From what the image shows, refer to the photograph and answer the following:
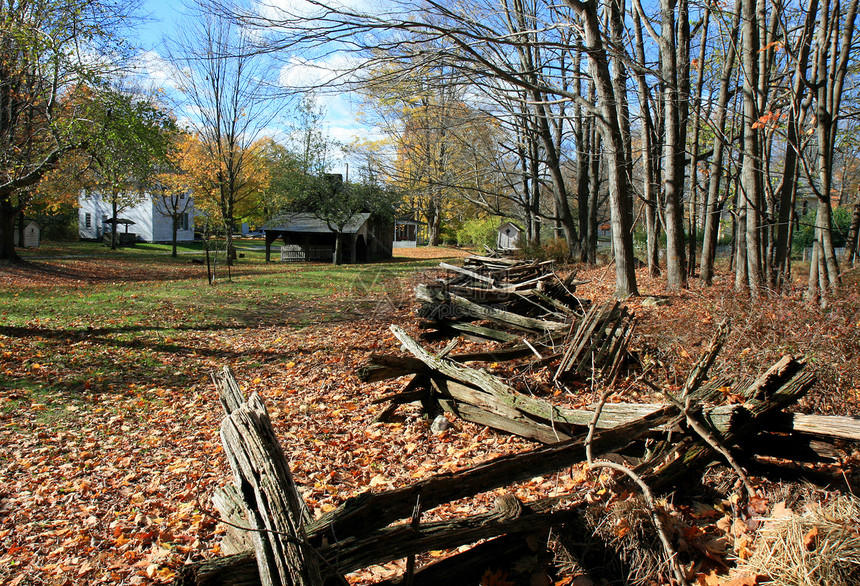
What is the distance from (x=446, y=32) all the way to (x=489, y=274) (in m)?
5.31

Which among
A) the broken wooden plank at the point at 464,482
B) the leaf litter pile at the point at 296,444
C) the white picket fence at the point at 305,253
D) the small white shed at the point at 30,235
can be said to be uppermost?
the small white shed at the point at 30,235

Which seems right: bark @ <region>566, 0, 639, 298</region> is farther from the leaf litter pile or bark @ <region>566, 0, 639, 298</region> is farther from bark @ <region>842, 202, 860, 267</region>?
bark @ <region>842, 202, 860, 267</region>

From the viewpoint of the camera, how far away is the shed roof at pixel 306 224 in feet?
111

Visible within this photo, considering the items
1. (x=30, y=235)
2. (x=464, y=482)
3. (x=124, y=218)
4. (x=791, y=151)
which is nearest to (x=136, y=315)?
(x=464, y=482)

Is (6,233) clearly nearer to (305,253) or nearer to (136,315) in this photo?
(305,253)

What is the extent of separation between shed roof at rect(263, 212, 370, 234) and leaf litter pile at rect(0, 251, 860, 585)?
24.6 m

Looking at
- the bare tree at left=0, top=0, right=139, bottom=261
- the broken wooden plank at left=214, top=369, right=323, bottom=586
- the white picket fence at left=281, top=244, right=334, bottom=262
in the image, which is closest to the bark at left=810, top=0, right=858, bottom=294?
the broken wooden plank at left=214, top=369, right=323, bottom=586

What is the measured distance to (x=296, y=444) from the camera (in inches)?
222

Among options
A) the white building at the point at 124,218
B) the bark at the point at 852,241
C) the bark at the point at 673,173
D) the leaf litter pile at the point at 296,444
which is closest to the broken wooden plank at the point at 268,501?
the leaf litter pile at the point at 296,444

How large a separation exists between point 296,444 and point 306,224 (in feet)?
101

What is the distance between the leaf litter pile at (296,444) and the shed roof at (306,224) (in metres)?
24.6

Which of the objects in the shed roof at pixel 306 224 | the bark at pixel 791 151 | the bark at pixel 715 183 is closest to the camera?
the bark at pixel 791 151

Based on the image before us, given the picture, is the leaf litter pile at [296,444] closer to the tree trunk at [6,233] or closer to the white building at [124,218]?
the tree trunk at [6,233]

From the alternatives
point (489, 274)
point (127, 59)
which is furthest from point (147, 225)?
point (489, 274)
